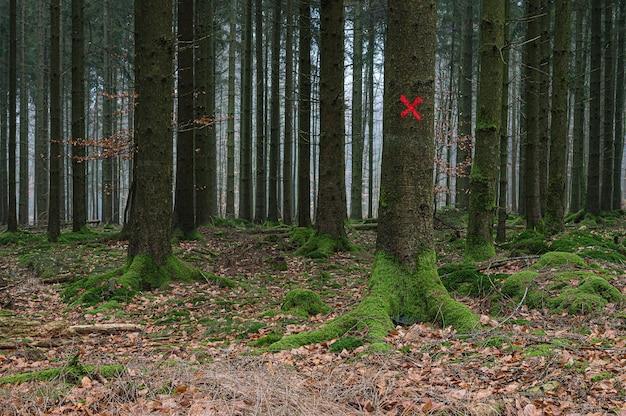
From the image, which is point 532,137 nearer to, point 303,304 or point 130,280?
point 303,304

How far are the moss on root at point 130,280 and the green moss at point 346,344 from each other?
419 centimetres

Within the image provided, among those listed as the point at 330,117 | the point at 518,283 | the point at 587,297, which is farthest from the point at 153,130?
the point at 587,297

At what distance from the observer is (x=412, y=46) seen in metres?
5.85

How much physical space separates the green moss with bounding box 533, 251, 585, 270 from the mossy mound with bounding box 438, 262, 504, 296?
0.75 metres

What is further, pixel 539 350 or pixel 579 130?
pixel 579 130

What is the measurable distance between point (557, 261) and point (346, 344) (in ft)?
12.9

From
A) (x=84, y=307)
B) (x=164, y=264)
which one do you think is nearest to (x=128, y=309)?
(x=84, y=307)

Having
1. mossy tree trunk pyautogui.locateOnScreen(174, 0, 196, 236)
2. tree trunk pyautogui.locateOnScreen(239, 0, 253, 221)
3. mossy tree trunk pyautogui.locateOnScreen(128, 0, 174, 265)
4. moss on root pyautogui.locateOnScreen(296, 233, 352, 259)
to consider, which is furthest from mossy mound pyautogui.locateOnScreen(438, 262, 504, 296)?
tree trunk pyautogui.locateOnScreen(239, 0, 253, 221)

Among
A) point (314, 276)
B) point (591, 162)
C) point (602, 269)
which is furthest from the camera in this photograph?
point (591, 162)

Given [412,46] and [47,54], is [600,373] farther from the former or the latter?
[47,54]

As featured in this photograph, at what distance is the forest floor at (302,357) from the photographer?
3.66m

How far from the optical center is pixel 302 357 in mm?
5047

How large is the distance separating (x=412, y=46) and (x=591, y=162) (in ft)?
42.4

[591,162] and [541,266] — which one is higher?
[591,162]
